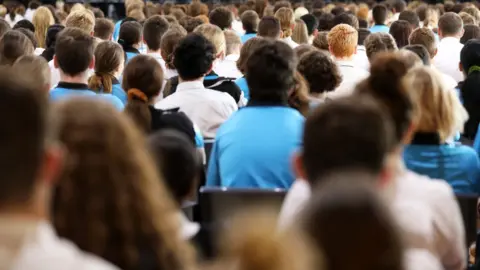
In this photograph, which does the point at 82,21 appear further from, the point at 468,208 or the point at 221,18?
the point at 468,208

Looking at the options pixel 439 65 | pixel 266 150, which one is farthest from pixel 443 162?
pixel 439 65

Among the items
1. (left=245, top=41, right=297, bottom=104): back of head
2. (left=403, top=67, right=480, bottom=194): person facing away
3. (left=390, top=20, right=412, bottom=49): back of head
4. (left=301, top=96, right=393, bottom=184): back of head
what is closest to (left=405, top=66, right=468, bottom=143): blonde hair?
(left=403, top=67, right=480, bottom=194): person facing away

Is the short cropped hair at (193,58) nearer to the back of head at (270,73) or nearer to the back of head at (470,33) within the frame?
the back of head at (270,73)

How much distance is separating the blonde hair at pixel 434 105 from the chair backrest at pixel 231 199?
76cm

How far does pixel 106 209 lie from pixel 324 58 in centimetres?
420

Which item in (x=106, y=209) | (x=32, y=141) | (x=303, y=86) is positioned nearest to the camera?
(x=32, y=141)

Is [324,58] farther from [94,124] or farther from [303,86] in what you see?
[94,124]

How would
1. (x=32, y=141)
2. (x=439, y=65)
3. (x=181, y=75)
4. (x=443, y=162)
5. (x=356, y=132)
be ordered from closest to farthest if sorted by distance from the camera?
(x=32, y=141), (x=356, y=132), (x=443, y=162), (x=181, y=75), (x=439, y=65)

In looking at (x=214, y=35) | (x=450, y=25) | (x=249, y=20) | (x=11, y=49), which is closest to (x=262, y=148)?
(x=11, y=49)

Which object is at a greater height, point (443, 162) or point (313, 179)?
point (313, 179)

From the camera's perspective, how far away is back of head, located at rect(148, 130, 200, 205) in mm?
3439

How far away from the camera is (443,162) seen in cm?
509

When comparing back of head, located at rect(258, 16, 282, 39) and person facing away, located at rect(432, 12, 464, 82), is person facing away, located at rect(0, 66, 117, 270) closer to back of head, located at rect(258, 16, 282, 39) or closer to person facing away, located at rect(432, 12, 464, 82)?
person facing away, located at rect(432, 12, 464, 82)

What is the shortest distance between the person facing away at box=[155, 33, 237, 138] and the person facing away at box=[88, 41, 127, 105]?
24.5 inches
